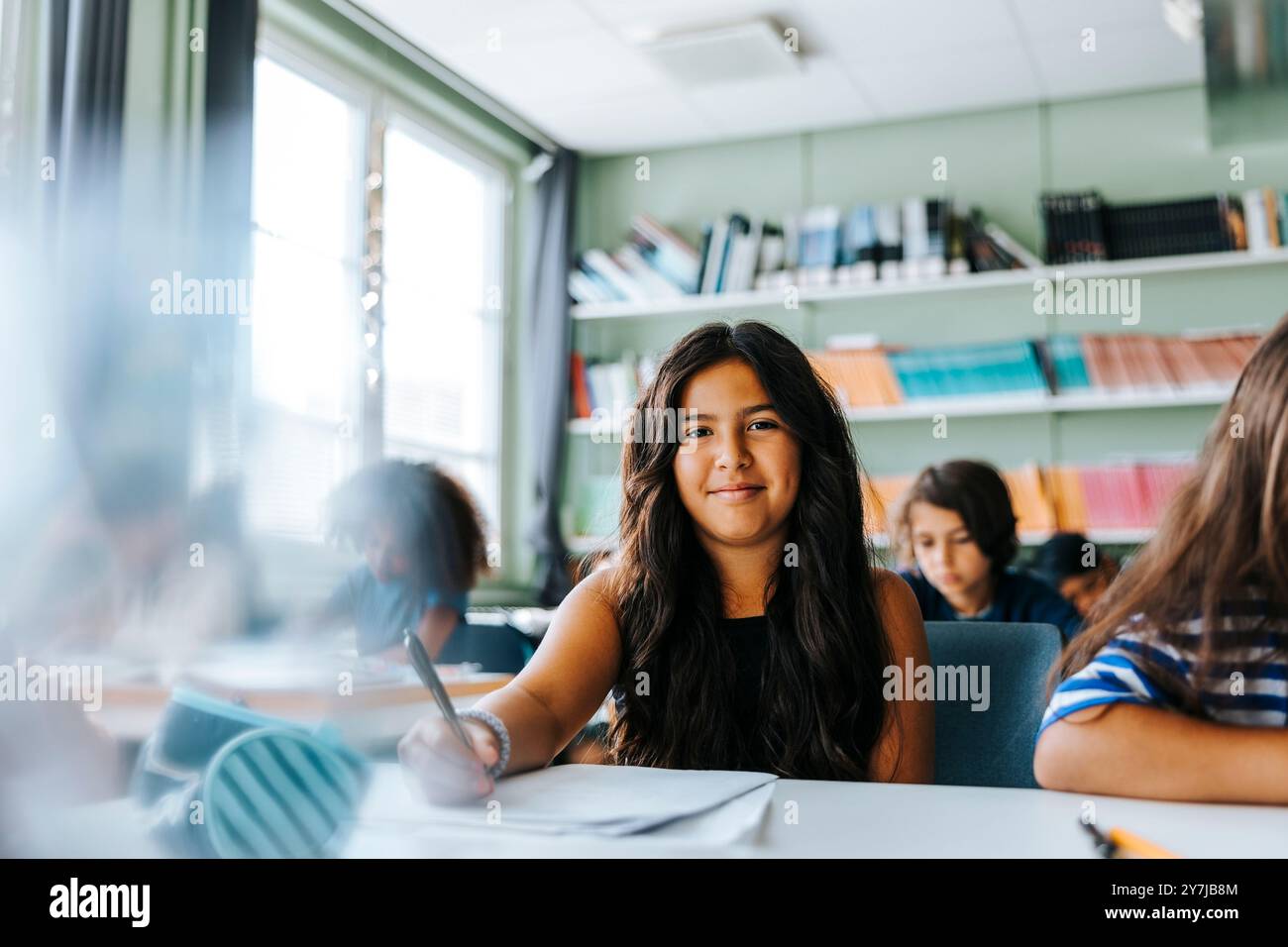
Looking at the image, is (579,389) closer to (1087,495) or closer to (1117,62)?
(1087,495)

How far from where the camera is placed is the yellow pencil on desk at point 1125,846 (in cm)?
79

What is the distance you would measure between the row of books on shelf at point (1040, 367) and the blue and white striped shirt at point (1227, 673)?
3165 millimetres

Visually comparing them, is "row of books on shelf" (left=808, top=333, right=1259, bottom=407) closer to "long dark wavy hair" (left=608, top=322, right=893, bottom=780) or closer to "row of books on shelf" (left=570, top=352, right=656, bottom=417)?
"row of books on shelf" (left=570, top=352, right=656, bottom=417)

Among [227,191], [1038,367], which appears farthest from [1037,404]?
[227,191]

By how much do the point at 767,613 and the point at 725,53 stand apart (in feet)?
9.99

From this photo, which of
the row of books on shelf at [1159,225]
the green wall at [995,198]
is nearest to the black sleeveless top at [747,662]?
the green wall at [995,198]

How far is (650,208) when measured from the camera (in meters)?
5.32

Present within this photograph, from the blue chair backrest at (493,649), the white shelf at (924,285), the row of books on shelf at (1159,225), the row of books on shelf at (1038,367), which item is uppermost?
the row of books on shelf at (1159,225)

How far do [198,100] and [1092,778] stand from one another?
3.18m

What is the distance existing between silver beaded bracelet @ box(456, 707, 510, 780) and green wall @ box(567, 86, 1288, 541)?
138 inches

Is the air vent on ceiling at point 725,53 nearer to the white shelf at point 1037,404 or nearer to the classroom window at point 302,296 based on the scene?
the classroom window at point 302,296

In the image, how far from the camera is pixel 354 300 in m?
4.10

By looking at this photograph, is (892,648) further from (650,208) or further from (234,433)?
(650,208)
